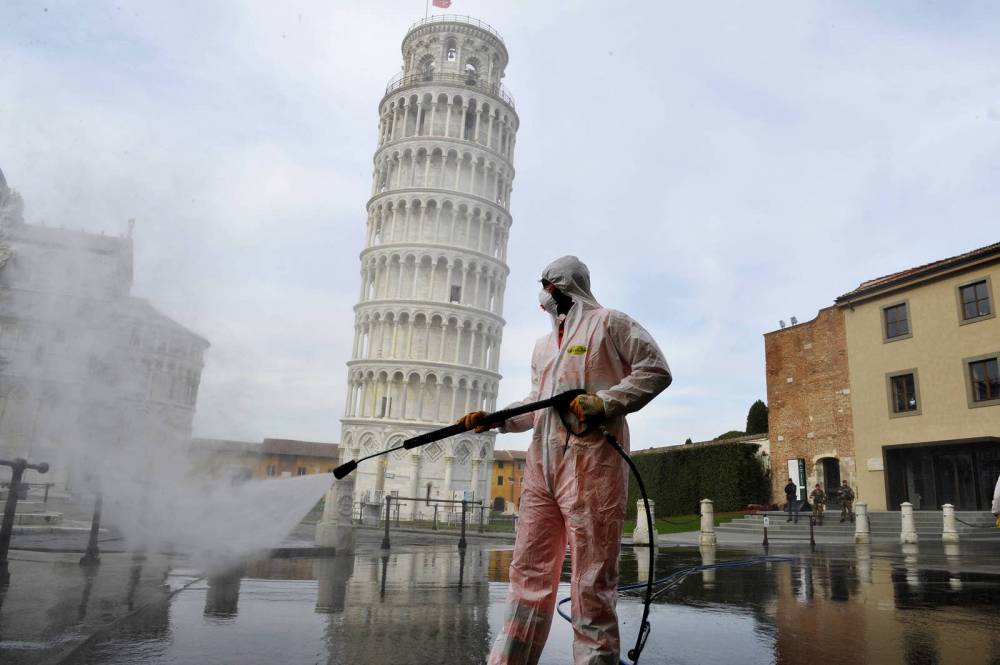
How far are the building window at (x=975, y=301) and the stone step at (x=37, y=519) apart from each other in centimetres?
2983

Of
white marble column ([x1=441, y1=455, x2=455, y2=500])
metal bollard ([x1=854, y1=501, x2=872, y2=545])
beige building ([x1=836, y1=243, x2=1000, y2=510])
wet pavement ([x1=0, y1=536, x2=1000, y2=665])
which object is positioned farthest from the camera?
white marble column ([x1=441, y1=455, x2=455, y2=500])

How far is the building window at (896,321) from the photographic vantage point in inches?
1069

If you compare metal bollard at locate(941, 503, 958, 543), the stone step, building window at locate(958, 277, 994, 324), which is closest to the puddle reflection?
the stone step

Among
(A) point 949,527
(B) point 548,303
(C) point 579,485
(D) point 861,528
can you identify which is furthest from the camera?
(D) point 861,528

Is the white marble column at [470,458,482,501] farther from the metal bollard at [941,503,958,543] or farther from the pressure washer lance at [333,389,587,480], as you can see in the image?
the pressure washer lance at [333,389,587,480]

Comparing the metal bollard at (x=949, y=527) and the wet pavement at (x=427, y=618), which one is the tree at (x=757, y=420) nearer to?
the metal bollard at (x=949, y=527)

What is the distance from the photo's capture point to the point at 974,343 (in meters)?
24.6

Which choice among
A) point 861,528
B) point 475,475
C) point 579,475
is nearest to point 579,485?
point 579,475

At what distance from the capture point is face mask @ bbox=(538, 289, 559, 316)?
12.8ft

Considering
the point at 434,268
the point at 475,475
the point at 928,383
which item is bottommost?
the point at 475,475

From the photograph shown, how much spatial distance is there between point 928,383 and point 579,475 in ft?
92.2

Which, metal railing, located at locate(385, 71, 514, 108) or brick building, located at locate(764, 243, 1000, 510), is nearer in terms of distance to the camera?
brick building, located at locate(764, 243, 1000, 510)

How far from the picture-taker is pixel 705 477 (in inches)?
1336

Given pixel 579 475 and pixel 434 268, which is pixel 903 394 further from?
pixel 434 268
